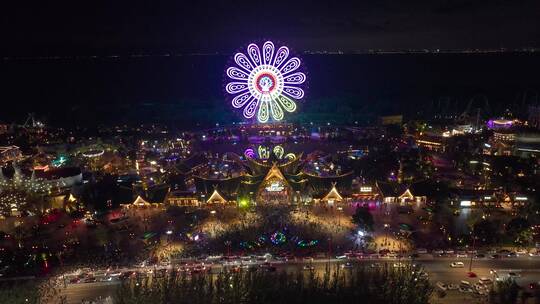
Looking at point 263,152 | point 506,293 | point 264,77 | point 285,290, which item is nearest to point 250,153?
point 263,152

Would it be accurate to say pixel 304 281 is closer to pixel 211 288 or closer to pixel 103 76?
pixel 211 288

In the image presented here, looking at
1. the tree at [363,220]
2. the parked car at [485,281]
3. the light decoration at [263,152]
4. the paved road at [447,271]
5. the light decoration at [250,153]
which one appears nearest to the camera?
the paved road at [447,271]

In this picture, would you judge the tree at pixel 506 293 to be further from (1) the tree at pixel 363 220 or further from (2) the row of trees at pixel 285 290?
(1) the tree at pixel 363 220

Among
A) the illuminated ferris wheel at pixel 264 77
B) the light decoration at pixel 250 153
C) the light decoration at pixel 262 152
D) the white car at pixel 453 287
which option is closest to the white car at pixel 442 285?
the white car at pixel 453 287

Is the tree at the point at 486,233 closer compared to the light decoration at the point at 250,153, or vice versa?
the tree at the point at 486,233

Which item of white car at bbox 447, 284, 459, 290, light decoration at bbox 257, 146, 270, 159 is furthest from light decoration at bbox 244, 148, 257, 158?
white car at bbox 447, 284, 459, 290

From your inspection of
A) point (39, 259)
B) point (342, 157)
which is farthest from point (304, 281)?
point (342, 157)

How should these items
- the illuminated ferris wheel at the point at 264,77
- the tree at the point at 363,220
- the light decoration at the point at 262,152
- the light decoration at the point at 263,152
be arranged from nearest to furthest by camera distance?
the tree at the point at 363,220
the illuminated ferris wheel at the point at 264,77
the light decoration at the point at 262,152
the light decoration at the point at 263,152
